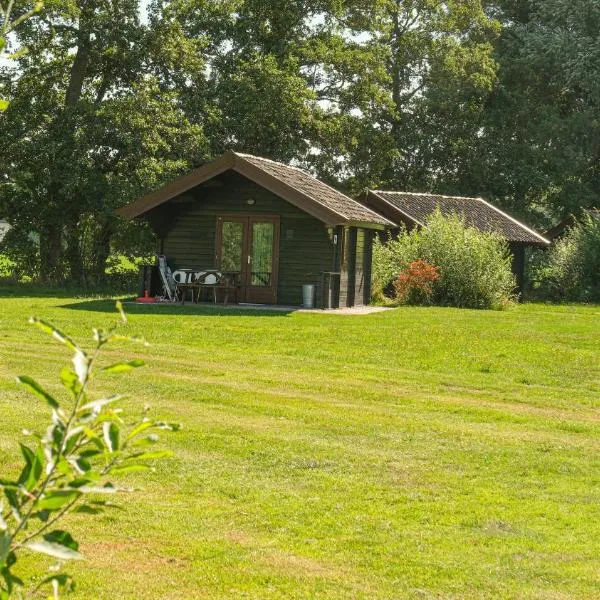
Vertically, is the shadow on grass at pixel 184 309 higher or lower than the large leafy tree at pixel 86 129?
lower

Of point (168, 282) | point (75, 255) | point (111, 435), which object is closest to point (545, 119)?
point (75, 255)

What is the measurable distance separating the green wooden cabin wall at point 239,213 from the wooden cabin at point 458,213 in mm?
8926

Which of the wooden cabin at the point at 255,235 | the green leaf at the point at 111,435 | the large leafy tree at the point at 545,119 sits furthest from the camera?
the large leafy tree at the point at 545,119

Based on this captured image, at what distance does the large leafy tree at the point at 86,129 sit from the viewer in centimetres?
3425

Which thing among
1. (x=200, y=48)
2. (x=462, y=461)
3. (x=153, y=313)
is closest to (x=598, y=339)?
(x=153, y=313)

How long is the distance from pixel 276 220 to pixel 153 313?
563cm

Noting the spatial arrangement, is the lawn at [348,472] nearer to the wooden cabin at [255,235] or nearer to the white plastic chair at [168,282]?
the white plastic chair at [168,282]

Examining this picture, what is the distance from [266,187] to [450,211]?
14.6 meters

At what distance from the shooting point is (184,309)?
83.4 ft

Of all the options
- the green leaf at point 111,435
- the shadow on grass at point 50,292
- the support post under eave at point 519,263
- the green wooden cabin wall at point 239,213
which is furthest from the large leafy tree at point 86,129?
the green leaf at point 111,435

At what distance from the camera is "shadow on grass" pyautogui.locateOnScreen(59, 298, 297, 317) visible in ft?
80.3

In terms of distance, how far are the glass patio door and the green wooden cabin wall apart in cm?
18

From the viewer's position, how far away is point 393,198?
129 ft

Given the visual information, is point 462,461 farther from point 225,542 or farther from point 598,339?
point 598,339
